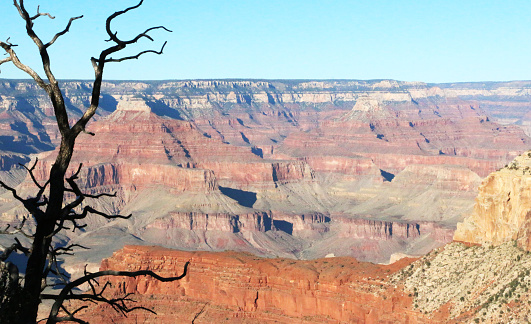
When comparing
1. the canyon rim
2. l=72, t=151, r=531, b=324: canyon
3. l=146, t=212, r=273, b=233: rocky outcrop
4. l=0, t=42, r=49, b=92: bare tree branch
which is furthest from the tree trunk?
l=146, t=212, r=273, b=233: rocky outcrop

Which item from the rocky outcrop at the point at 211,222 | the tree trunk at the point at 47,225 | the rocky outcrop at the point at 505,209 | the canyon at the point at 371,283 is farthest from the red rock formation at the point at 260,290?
the rocky outcrop at the point at 211,222

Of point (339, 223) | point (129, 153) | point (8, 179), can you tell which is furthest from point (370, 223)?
point (8, 179)

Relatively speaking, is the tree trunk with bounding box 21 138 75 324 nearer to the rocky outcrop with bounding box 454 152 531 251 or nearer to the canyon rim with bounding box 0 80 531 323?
the canyon rim with bounding box 0 80 531 323

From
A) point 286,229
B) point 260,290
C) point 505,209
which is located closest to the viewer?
point 505,209

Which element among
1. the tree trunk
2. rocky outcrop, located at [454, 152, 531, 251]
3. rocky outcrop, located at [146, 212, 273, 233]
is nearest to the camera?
the tree trunk

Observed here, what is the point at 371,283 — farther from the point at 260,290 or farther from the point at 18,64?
the point at 18,64

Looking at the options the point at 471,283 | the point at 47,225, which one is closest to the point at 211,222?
the point at 471,283

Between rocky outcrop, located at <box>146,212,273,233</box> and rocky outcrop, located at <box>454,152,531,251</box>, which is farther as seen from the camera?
rocky outcrop, located at <box>146,212,273,233</box>
